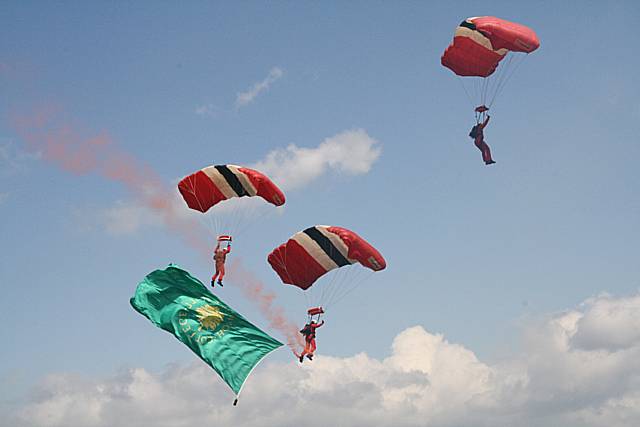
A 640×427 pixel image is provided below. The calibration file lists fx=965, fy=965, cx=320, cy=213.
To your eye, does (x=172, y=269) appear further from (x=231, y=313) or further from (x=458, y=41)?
(x=458, y=41)

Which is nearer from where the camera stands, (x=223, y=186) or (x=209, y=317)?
(x=209, y=317)

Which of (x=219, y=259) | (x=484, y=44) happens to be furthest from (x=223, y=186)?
(x=484, y=44)

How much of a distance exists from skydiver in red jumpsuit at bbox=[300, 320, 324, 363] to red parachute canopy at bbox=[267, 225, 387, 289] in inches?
66.1

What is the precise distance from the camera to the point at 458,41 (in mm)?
35344

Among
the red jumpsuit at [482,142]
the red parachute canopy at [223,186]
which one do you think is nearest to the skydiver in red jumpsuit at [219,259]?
the red parachute canopy at [223,186]

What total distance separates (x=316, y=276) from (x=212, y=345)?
14.7 ft

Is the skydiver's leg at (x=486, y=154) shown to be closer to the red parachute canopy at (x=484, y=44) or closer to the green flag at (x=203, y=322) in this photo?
the red parachute canopy at (x=484, y=44)

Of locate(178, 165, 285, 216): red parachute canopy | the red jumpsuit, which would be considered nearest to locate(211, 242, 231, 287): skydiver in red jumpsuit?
locate(178, 165, 285, 216): red parachute canopy

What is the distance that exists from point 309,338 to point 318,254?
9.43ft

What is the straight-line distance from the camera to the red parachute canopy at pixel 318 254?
32.4m

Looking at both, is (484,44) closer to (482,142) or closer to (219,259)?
(482,142)

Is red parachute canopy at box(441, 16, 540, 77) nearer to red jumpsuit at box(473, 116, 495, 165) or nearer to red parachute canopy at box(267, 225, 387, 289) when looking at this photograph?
red jumpsuit at box(473, 116, 495, 165)

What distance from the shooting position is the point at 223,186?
3400cm

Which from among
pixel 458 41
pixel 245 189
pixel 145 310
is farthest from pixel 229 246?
pixel 458 41
